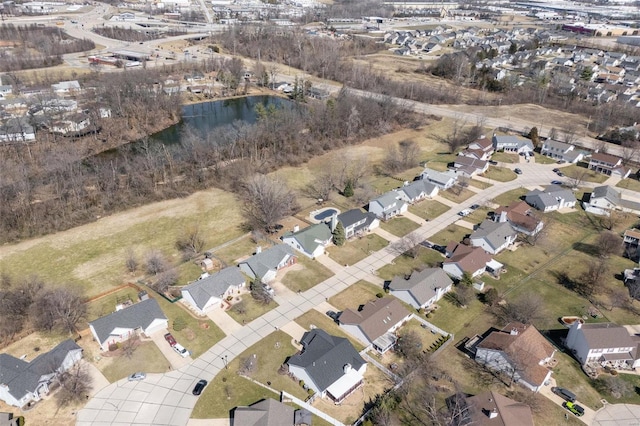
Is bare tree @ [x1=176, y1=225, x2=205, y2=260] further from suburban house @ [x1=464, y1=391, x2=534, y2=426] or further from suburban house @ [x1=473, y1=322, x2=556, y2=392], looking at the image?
suburban house @ [x1=464, y1=391, x2=534, y2=426]

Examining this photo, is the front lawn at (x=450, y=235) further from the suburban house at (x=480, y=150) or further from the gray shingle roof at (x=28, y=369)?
the gray shingle roof at (x=28, y=369)

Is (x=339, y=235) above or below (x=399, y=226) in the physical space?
above

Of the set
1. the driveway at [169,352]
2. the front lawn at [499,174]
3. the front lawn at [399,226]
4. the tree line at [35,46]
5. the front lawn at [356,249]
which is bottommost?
the driveway at [169,352]

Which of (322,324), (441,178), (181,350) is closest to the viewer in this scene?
(181,350)

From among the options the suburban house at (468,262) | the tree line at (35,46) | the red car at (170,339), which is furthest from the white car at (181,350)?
the tree line at (35,46)

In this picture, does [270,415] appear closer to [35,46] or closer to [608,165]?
[608,165]

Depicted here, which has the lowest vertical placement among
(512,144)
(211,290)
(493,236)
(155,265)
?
(155,265)

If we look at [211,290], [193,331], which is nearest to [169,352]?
[193,331]
